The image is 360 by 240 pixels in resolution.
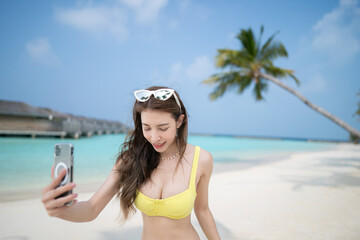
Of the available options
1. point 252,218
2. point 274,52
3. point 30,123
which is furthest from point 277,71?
point 30,123

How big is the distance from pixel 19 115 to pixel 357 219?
91.2ft

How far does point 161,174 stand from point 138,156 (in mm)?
234

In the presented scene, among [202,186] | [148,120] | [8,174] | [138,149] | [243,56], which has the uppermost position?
[243,56]

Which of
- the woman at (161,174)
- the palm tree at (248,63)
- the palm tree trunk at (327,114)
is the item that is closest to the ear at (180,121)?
the woman at (161,174)

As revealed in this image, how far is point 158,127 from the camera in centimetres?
162

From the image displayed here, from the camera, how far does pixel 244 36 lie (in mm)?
14195

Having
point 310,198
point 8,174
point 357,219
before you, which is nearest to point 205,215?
point 357,219

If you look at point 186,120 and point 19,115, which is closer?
point 186,120

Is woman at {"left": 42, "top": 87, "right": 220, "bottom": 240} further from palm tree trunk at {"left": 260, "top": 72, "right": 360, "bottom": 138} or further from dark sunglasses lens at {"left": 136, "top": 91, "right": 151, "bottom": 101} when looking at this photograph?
palm tree trunk at {"left": 260, "top": 72, "right": 360, "bottom": 138}

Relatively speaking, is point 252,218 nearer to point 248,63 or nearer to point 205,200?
point 205,200

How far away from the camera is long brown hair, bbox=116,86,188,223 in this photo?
1.67 m

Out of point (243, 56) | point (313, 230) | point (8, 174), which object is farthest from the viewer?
point (243, 56)

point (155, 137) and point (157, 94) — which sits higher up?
point (157, 94)

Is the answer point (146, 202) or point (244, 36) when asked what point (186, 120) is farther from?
point (244, 36)
